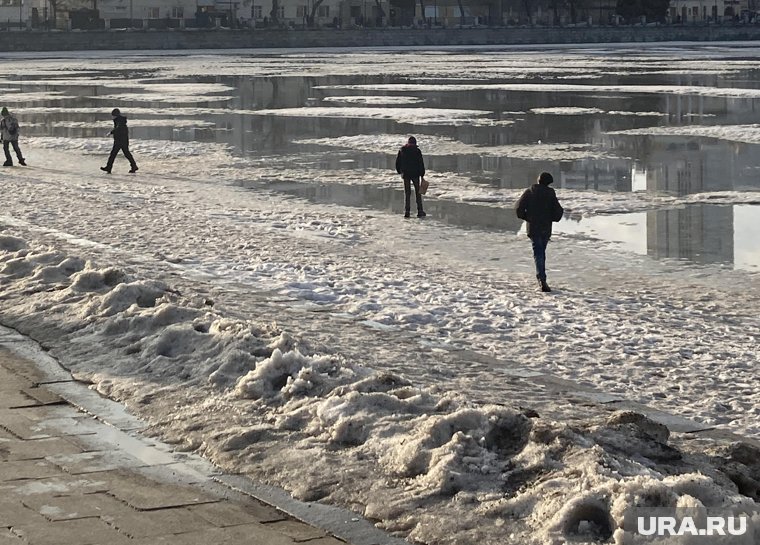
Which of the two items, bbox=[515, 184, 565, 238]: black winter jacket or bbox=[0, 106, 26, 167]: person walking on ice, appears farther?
bbox=[0, 106, 26, 167]: person walking on ice

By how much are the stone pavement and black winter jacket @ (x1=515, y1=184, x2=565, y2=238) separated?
664 centimetres

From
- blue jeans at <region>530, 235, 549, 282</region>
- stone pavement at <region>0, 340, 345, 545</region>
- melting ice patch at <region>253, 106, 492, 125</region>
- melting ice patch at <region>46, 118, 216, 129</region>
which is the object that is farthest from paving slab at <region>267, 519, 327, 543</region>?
melting ice patch at <region>46, 118, 216, 129</region>

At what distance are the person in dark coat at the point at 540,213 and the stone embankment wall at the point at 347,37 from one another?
290 feet

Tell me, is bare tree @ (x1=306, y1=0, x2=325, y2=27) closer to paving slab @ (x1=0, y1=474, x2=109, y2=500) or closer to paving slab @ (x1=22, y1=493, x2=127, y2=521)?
paving slab @ (x1=0, y1=474, x2=109, y2=500)

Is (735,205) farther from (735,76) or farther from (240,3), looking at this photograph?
(240,3)

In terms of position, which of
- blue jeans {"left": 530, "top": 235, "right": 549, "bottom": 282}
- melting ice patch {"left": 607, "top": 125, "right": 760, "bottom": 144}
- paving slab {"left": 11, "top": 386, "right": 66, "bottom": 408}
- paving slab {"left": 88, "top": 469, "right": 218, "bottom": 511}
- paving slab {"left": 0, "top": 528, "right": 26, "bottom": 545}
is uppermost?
melting ice patch {"left": 607, "top": 125, "right": 760, "bottom": 144}

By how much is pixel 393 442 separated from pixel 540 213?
687cm

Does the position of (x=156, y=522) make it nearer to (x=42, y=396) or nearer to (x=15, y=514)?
(x=15, y=514)

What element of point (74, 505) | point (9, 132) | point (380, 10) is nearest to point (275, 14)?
point (380, 10)

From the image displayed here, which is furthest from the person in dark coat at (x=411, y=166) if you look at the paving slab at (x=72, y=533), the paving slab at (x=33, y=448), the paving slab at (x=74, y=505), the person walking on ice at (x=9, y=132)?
the paving slab at (x=72, y=533)

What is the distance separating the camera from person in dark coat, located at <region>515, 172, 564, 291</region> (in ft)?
47.4

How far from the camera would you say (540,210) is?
14555 millimetres

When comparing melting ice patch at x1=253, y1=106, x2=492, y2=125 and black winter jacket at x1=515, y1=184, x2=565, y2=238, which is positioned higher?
melting ice patch at x1=253, y1=106, x2=492, y2=125

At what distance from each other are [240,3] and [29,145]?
9493 centimetres
